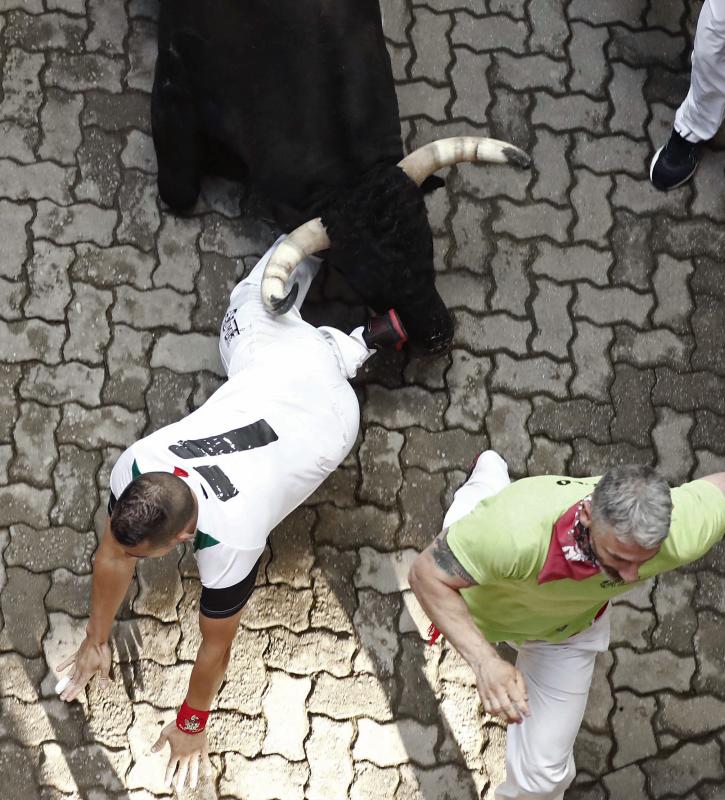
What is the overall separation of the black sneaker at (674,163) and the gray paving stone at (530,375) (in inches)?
45.9

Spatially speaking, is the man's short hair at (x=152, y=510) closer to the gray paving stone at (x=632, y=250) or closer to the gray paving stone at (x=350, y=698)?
the gray paving stone at (x=350, y=698)

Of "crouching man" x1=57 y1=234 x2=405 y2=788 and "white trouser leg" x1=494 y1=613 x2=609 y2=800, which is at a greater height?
"crouching man" x1=57 y1=234 x2=405 y2=788

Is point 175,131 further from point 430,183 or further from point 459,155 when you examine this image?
point 459,155

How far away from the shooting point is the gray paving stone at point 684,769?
4.80m

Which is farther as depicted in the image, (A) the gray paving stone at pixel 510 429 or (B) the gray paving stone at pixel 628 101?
(B) the gray paving stone at pixel 628 101

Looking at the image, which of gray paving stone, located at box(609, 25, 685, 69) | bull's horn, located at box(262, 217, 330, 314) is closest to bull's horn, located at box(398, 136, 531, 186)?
bull's horn, located at box(262, 217, 330, 314)

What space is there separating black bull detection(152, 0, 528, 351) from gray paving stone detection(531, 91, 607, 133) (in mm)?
1060

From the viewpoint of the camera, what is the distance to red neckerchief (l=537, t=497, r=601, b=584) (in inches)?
133

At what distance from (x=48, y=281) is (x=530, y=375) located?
2.54 meters

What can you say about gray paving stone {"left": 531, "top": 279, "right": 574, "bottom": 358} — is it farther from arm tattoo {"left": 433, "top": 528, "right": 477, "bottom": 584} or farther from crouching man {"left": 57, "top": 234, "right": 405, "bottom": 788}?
arm tattoo {"left": 433, "top": 528, "right": 477, "bottom": 584}

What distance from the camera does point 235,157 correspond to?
510 centimetres

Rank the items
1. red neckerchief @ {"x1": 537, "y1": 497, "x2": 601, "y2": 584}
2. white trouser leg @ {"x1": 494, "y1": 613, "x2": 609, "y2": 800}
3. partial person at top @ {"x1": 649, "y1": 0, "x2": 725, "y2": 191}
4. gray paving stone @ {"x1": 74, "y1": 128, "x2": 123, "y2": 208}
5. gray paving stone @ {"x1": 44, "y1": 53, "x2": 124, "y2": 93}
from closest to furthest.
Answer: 1. red neckerchief @ {"x1": 537, "y1": 497, "x2": 601, "y2": 584}
2. white trouser leg @ {"x1": 494, "y1": 613, "x2": 609, "y2": 800}
3. partial person at top @ {"x1": 649, "y1": 0, "x2": 725, "y2": 191}
4. gray paving stone @ {"x1": 74, "y1": 128, "x2": 123, "y2": 208}
5. gray paving stone @ {"x1": 44, "y1": 53, "x2": 124, "y2": 93}

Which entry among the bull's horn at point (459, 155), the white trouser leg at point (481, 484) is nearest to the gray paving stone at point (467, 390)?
the white trouser leg at point (481, 484)

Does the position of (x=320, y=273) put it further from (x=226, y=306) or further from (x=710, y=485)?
(x=710, y=485)
